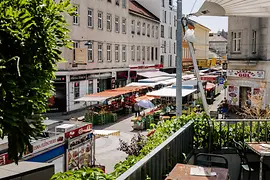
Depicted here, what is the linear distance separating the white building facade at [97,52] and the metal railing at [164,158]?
65.1 feet

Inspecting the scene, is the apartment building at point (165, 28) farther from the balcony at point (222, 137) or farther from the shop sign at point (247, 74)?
the balcony at point (222, 137)

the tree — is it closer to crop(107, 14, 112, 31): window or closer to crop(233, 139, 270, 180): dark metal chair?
crop(233, 139, 270, 180): dark metal chair

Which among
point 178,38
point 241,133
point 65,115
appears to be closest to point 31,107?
point 241,133

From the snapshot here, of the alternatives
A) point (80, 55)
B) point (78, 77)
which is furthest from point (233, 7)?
point (78, 77)

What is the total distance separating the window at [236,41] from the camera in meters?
27.1

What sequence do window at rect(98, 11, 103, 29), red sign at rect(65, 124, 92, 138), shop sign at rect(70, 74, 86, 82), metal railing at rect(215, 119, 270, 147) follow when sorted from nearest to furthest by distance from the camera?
metal railing at rect(215, 119, 270, 147)
red sign at rect(65, 124, 92, 138)
shop sign at rect(70, 74, 86, 82)
window at rect(98, 11, 103, 29)

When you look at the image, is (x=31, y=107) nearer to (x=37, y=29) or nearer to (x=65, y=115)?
(x=37, y=29)

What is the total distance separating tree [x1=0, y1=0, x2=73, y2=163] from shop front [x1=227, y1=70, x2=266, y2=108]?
23382 millimetres

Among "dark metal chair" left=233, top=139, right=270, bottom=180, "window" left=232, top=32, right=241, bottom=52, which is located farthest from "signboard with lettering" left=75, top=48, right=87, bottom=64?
"dark metal chair" left=233, top=139, right=270, bottom=180

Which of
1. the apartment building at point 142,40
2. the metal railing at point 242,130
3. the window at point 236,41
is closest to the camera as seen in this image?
the metal railing at point 242,130

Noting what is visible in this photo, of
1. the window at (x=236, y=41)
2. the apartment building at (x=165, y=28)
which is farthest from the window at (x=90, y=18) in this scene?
the apartment building at (x=165, y=28)

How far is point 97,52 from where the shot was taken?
118ft

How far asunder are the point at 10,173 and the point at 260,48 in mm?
22557

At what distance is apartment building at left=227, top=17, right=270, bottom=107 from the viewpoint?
2528cm
